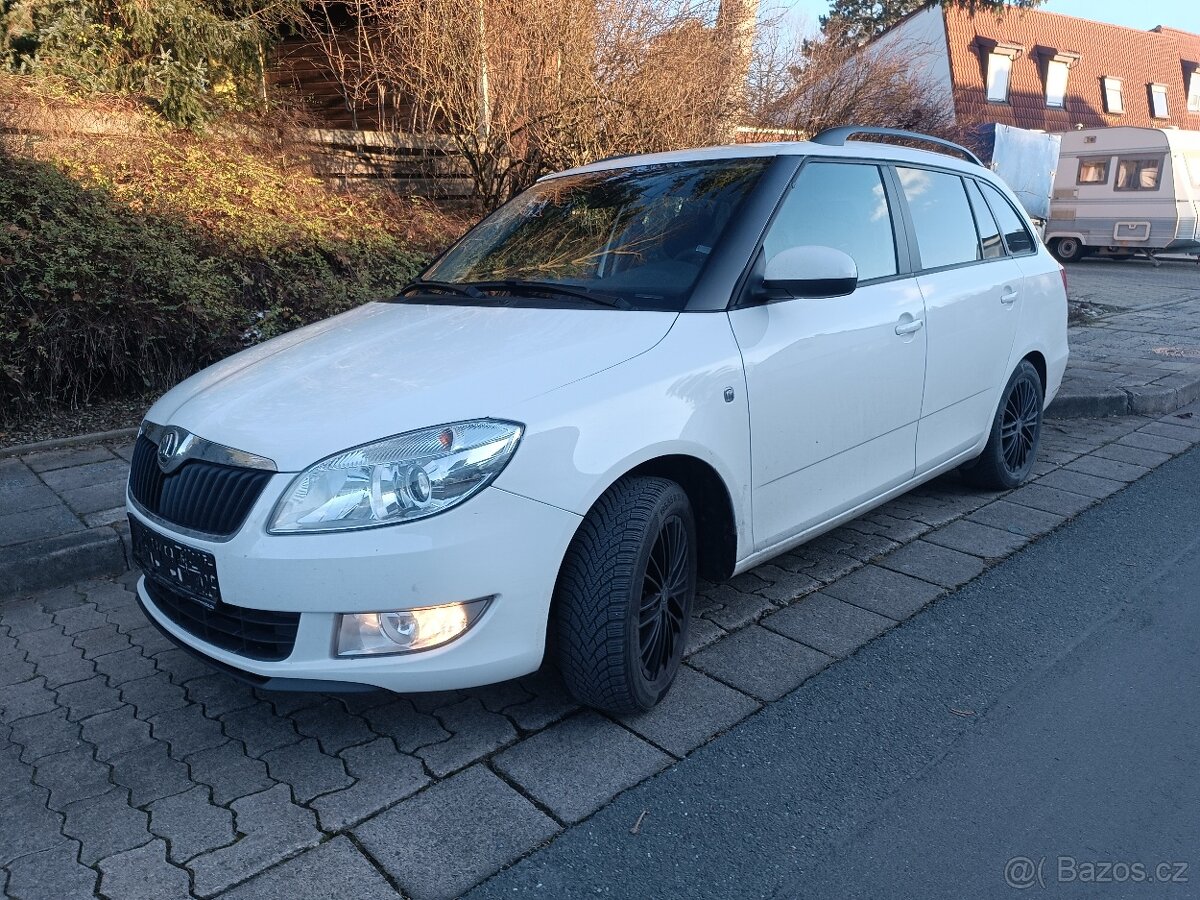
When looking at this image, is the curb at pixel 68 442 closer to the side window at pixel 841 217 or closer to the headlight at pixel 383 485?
the headlight at pixel 383 485

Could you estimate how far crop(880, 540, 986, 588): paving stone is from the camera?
158 inches

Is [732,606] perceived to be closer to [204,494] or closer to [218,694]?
[218,694]

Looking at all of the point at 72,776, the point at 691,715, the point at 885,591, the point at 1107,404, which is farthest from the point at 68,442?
the point at 1107,404

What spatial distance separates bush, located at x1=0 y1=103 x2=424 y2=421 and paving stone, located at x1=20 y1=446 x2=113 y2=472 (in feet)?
1.78

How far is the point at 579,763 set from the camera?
8.95 feet

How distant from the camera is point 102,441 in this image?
5.77m

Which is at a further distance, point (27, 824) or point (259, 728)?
point (259, 728)

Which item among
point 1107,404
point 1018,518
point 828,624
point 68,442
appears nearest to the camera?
point 828,624

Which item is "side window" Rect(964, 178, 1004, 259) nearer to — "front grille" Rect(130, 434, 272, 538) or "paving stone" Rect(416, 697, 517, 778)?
"paving stone" Rect(416, 697, 517, 778)

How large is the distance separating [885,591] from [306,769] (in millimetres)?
2354

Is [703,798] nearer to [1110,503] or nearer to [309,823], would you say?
[309,823]

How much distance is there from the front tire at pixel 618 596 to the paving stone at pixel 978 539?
6.47 feet

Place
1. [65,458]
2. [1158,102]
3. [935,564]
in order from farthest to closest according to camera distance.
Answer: [1158,102] → [65,458] → [935,564]

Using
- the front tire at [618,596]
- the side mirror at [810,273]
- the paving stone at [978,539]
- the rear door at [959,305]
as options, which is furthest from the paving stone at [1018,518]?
the front tire at [618,596]
